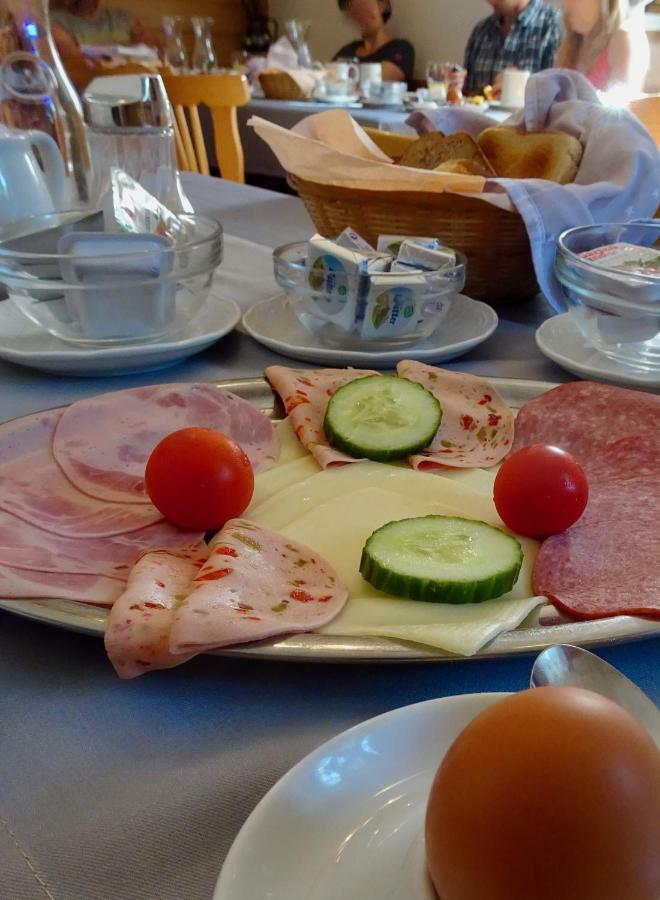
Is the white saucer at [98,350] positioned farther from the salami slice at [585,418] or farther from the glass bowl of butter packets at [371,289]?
the salami slice at [585,418]

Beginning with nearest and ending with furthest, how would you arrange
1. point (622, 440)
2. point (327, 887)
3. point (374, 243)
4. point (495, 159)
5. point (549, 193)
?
point (327, 887) → point (622, 440) → point (549, 193) → point (374, 243) → point (495, 159)

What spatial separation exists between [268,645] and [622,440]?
1.41ft

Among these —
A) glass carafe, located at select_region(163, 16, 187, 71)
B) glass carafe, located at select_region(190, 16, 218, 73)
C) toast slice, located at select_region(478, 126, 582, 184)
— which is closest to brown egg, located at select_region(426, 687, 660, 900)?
toast slice, located at select_region(478, 126, 582, 184)

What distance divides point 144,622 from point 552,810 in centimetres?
27

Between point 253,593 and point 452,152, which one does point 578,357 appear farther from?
point 253,593

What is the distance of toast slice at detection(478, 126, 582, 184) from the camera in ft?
4.12

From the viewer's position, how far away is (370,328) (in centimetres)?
102

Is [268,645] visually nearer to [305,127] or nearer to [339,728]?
[339,728]

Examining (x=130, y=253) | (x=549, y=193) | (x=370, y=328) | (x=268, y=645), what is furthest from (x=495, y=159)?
(x=268, y=645)

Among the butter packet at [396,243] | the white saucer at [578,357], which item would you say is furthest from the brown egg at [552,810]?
the butter packet at [396,243]

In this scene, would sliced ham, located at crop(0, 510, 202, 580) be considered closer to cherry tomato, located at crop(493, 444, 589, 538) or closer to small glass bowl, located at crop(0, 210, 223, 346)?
cherry tomato, located at crop(493, 444, 589, 538)

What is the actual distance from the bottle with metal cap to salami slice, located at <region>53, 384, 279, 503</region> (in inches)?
30.8

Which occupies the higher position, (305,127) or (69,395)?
(305,127)

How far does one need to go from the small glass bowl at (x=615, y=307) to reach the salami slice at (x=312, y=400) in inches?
12.9
